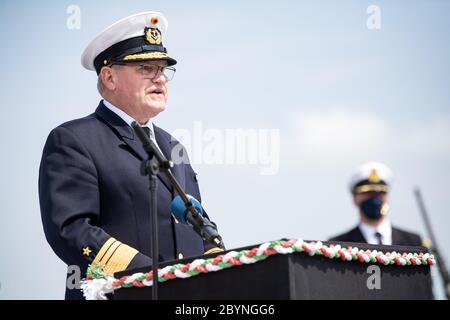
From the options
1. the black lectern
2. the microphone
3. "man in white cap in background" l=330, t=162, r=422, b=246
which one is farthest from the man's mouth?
"man in white cap in background" l=330, t=162, r=422, b=246

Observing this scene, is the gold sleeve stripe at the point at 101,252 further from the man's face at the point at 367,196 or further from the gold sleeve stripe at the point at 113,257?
the man's face at the point at 367,196

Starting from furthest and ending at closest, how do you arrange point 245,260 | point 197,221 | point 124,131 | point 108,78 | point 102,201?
point 108,78 → point 124,131 → point 102,201 → point 197,221 → point 245,260

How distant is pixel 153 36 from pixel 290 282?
8.42 feet

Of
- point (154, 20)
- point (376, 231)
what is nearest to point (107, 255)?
point (154, 20)

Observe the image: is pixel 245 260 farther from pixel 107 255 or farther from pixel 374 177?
pixel 374 177

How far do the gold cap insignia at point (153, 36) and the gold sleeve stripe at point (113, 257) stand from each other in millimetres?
1537

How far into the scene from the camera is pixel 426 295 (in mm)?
4566

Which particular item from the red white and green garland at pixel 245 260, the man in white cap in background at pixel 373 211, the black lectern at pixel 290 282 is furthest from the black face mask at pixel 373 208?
the black lectern at pixel 290 282

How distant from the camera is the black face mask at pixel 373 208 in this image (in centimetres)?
811

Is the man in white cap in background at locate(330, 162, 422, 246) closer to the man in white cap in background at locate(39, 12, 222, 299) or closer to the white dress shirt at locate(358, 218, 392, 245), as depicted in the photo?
the white dress shirt at locate(358, 218, 392, 245)

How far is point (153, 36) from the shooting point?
5.80 metres

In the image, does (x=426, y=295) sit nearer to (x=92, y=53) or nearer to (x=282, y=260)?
(x=282, y=260)

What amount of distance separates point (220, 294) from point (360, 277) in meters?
0.68
